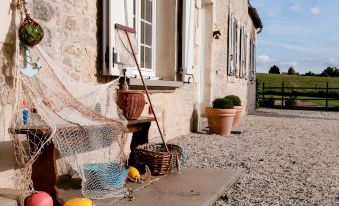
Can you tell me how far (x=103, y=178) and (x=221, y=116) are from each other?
4.23 m

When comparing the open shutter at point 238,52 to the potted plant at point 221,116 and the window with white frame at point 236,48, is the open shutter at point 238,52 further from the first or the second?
the potted plant at point 221,116

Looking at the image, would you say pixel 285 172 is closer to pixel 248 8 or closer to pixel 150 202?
pixel 150 202

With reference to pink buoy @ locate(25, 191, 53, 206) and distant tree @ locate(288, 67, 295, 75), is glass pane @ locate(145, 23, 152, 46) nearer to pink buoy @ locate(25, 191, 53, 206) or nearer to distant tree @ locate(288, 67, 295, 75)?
pink buoy @ locate(25, 191, 53, 206)

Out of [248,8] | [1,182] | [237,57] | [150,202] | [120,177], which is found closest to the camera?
[1,182]

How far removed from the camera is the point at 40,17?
10.2 ft

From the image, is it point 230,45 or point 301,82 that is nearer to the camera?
point 230,45

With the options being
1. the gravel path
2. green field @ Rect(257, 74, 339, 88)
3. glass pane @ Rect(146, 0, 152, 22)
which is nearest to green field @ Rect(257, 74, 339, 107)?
green field @ Rect(257, 74, 339, 88)

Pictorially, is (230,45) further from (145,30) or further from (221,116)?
(145,30)

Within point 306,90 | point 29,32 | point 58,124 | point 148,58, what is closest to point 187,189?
point 58,124

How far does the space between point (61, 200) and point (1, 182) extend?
0.41 meters

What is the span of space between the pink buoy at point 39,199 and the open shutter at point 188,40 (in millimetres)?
3680

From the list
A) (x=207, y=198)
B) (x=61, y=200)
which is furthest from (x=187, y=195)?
(x=61, y=200)

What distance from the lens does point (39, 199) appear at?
8.01 feet

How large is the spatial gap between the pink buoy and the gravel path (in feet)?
4.32
